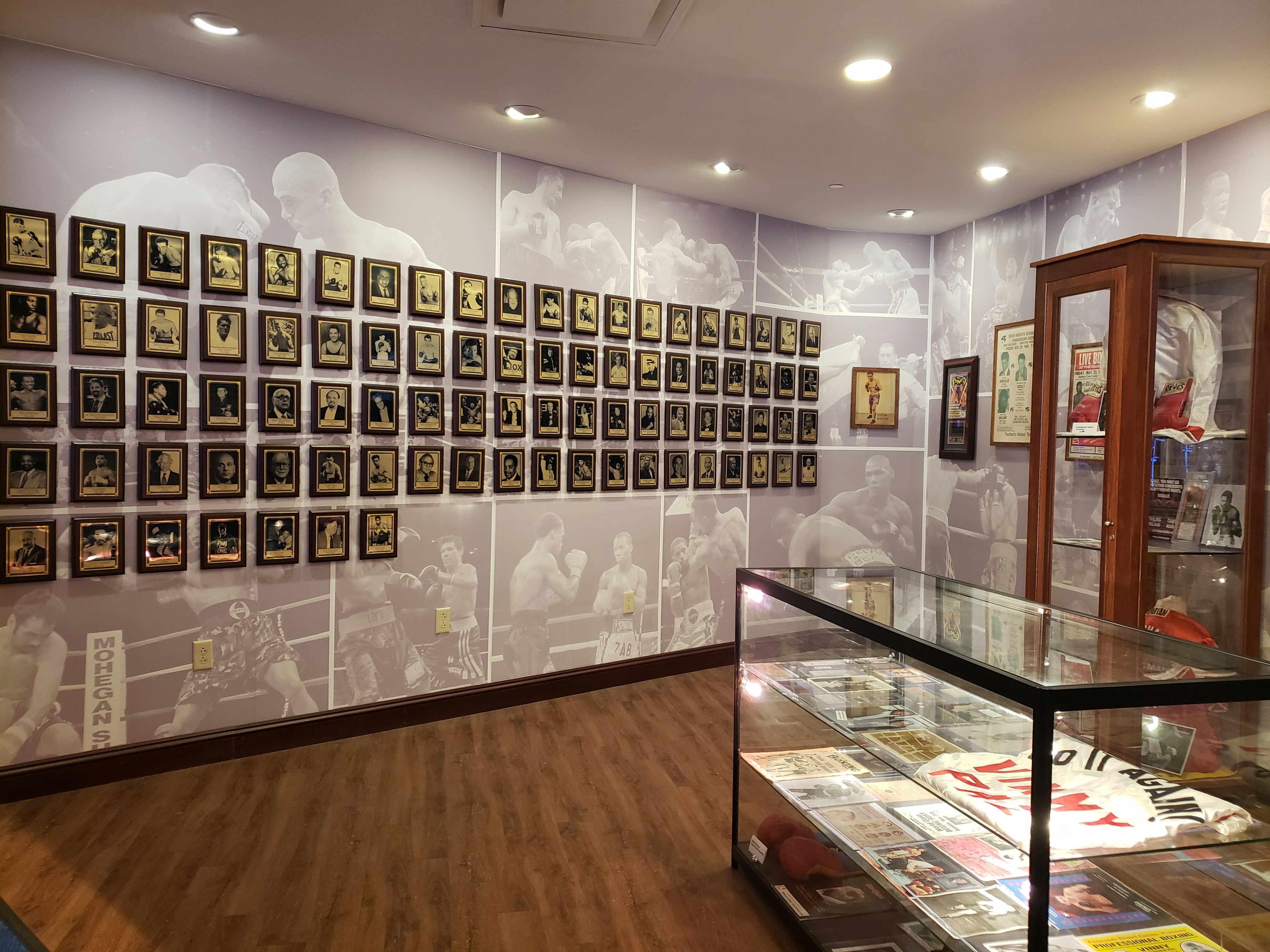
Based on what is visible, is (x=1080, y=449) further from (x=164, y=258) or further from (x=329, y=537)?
(x=164, y=258)

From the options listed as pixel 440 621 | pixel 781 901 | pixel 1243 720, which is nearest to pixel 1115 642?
pixel 1243 720

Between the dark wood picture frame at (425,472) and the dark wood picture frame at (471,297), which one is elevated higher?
the dark wood picture frame at (471,297)

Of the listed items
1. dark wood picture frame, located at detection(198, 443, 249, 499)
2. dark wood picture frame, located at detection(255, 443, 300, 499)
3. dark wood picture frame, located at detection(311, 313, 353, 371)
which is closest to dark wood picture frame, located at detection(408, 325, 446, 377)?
dark wood picture frame, located at detection(311, 313, 353, 371)

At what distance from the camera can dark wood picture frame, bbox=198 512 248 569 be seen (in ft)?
10.7

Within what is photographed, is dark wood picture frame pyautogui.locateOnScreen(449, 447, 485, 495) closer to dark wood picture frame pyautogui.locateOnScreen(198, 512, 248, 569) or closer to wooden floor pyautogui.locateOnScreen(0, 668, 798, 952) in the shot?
dark wood picture frame pyautogui.locateOnScreen(198, 512, 248, 569)

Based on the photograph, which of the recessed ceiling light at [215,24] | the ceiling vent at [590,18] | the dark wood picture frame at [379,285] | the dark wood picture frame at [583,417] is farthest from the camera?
the dark wood picture frame at [583,417]

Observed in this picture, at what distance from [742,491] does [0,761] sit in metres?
3.82

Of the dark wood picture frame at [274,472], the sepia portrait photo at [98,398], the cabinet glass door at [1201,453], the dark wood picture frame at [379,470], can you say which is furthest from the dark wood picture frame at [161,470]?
the cabinet glass door at [1201,453]

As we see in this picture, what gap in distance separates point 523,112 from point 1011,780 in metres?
3.17

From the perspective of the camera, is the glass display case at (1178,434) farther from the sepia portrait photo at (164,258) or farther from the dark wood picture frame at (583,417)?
the sepia portrait photo at (164,258)

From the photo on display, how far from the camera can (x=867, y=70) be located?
9.69ft

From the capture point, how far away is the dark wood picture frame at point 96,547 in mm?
2996

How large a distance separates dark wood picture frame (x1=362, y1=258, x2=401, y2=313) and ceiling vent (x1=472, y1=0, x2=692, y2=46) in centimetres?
130

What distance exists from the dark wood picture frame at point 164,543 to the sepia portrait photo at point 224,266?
954 millimetres
